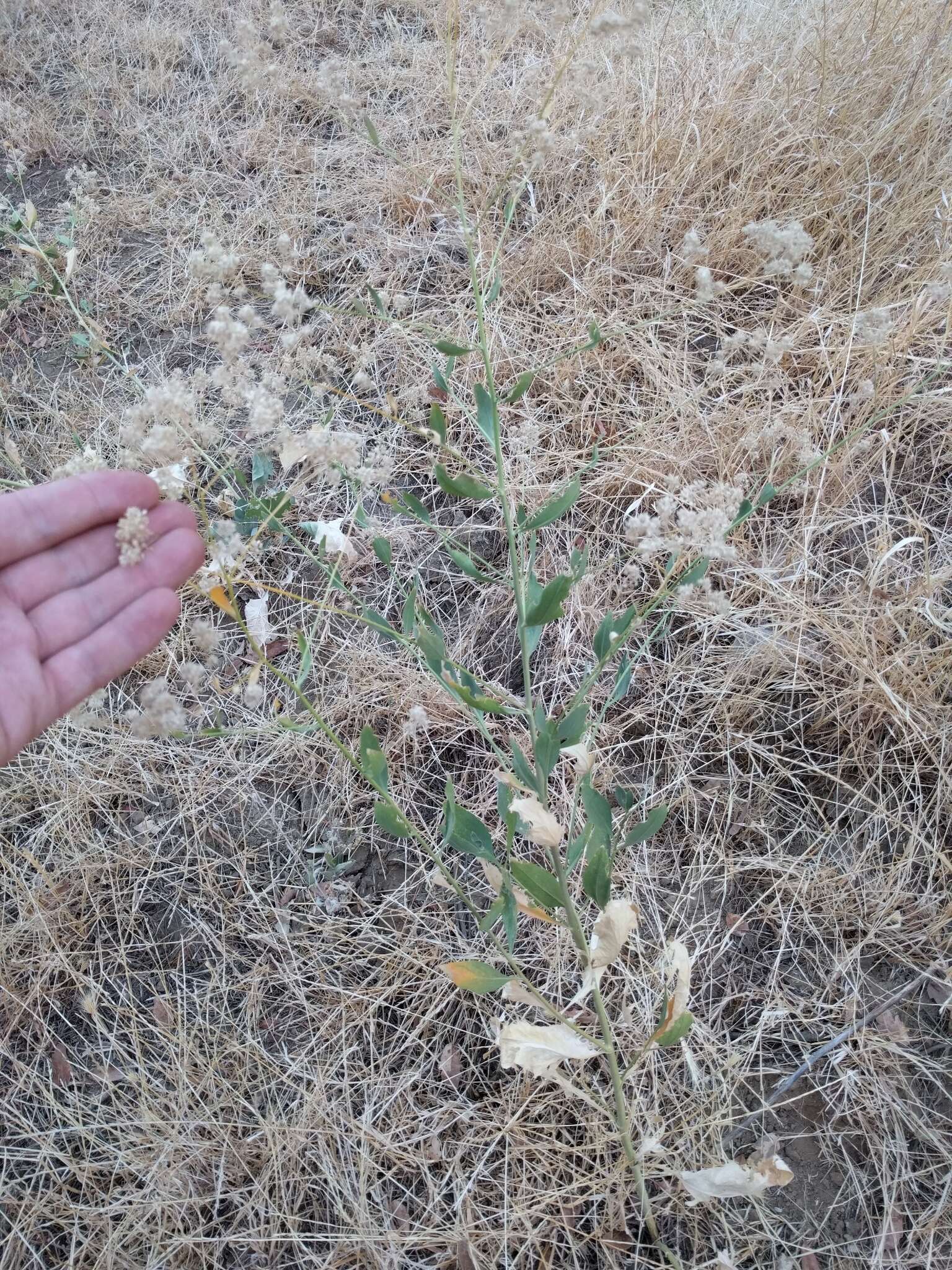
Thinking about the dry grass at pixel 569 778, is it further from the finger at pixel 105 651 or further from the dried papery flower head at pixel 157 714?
the dried papery flower head at pixel 157 714

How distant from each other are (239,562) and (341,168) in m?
2.37

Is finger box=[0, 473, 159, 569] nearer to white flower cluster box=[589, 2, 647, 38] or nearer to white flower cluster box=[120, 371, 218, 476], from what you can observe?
white flower cluster box=[120, 371, 218, 476]

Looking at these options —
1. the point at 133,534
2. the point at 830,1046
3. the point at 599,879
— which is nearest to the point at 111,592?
the point at 133,534

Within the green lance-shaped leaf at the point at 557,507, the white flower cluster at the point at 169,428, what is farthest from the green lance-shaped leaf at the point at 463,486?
the white flower cluster at the point at 169,428

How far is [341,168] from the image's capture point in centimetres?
292

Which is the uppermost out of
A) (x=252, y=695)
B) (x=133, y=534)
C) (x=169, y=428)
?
(x=169, y=428)

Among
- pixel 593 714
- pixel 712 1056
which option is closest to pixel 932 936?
pixel 712 1056

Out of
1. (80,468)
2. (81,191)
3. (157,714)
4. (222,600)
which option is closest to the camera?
(157,714)

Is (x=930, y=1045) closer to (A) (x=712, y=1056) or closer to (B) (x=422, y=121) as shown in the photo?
(A) (x=712, y=1056)

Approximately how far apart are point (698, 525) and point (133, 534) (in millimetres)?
790

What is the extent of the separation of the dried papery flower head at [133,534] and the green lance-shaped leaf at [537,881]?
677mm

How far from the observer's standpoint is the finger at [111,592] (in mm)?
1210

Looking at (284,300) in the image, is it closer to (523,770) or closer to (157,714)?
(157,714)

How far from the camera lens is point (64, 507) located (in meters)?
1.23
